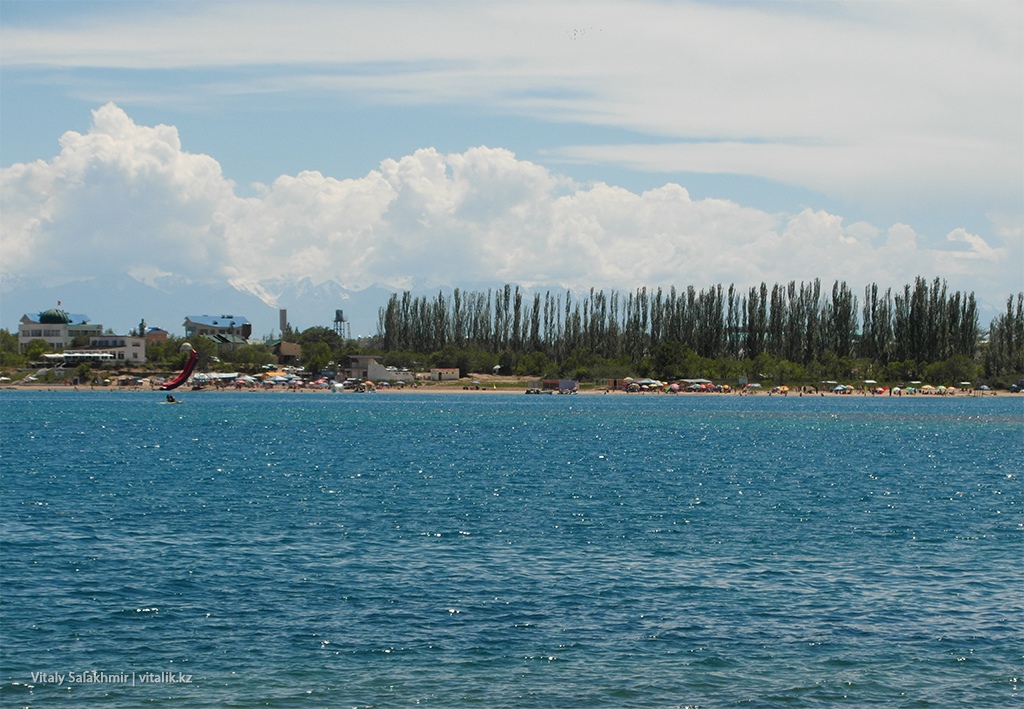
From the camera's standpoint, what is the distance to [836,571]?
3047 cm

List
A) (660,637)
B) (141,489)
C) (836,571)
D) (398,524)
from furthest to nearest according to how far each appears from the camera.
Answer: (141,489)
(398,524)
(836,571)
(660,637)

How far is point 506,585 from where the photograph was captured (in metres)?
28.1

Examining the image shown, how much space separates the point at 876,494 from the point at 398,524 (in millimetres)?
23428

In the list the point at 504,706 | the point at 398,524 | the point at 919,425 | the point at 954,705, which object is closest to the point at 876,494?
the point at 398,524

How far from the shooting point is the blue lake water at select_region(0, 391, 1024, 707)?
2072cm

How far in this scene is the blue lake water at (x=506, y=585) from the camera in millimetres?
20719

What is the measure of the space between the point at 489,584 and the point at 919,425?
99075 millimetres

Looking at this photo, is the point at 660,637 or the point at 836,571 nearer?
the point at 660,637

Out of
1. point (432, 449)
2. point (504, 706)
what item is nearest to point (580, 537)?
point (504, 706)

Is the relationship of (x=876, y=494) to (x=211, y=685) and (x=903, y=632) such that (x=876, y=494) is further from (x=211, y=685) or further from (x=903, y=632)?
(x=211, y=685)

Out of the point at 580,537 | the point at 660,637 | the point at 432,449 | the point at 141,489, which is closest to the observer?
the point at 660,637

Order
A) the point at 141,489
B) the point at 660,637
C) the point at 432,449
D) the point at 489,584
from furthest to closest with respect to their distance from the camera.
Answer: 1. the point at 432,449
2. the point at 141,489
3. the point at 489,584
4. the point at 660,637

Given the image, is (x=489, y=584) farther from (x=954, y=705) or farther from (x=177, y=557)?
(x=954, y=705)

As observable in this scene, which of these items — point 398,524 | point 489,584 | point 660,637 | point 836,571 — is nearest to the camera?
point 660,637
